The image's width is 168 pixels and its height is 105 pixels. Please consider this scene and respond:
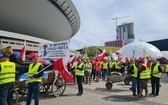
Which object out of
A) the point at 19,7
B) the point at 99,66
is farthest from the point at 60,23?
the point at 99,66

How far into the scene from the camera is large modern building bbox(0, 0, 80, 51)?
136ft

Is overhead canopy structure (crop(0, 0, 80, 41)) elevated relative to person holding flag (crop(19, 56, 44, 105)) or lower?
elevated

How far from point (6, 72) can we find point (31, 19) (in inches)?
1677

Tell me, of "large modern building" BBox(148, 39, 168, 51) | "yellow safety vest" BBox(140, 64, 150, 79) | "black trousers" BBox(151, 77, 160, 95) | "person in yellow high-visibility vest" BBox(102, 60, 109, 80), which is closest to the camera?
"yellow safety vest" BBox(140, 64, 150, 79)

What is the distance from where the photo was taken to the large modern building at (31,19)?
41.4m

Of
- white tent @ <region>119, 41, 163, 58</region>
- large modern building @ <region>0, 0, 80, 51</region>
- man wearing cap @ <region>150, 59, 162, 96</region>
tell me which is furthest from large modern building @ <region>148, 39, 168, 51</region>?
man wearing cap @ <region>150, 59, 162, 96</region>

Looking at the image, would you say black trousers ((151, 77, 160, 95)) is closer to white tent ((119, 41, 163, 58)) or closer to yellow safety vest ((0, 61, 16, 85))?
yellow safety vest ((0, 61, 16, 85))

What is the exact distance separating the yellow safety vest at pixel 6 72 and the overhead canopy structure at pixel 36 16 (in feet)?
115

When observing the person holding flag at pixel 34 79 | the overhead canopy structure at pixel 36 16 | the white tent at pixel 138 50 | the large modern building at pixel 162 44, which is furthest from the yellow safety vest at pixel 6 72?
the large modern building at pixel 162 44

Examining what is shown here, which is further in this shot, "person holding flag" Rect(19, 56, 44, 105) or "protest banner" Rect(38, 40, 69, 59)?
"protest banner" Rect(38, 40, 69, 59)

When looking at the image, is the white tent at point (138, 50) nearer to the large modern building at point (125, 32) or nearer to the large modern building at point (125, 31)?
the large modern building at point (125, 32)

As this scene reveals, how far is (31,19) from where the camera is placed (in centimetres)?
4869

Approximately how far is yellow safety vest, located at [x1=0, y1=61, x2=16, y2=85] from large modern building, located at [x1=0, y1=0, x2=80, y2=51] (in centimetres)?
3008

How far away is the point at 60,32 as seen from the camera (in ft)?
218
